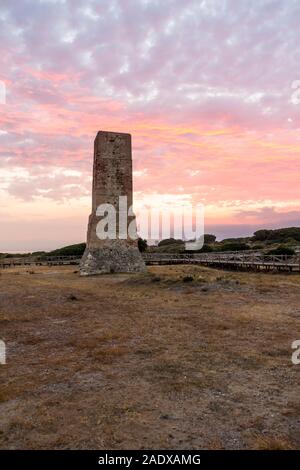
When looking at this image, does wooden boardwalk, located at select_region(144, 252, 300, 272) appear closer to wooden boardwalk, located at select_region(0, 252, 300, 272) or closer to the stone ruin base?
wooden boardwalk, located at select_region(0, 252, 300, 272)

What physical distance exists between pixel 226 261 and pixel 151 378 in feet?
81.3

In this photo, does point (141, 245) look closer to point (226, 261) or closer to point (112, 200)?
point (226, 261)

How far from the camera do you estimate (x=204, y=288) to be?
14602mm

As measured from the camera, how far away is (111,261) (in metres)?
24.9

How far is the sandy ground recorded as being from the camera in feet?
11.9

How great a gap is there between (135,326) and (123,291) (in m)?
7.04

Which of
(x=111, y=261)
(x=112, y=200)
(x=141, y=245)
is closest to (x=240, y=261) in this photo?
(x=111, y=261)

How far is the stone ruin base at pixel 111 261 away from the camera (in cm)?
2452

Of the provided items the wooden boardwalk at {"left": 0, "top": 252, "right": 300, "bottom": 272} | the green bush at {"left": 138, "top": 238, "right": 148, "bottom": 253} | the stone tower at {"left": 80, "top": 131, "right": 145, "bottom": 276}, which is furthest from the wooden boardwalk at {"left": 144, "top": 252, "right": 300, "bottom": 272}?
the green bush at {"left": 138, "top": 238, "right": 148, "bottom": 253}

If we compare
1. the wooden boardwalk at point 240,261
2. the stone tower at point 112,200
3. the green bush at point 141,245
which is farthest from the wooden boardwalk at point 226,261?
the green bush at point 141,245

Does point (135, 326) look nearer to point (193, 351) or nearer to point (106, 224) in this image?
point (193, 351)

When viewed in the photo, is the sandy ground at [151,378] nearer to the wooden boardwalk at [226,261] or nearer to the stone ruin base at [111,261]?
the wooden boardwalk at [226,261]

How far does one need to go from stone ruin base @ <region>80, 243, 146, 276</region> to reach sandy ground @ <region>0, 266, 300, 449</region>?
1337 centimetres
